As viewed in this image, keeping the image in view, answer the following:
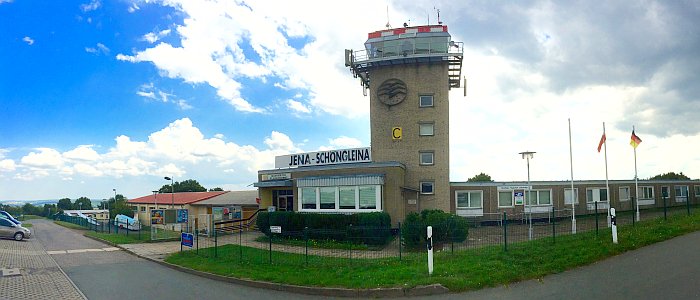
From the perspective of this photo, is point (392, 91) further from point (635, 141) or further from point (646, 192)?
point (646, 192)

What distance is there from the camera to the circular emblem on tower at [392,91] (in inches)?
1235

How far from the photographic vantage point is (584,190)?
34.2 meters

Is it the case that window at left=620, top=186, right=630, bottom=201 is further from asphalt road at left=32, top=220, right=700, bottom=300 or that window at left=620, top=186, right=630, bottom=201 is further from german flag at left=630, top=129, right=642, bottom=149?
asphalt road at left=32, top=220, right=700, bottom=300

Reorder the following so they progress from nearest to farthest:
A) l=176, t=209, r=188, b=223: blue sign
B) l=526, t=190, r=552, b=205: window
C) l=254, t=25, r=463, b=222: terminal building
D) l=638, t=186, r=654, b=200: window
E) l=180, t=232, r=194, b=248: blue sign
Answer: l=180, t=232, r=194, b=248: blue sign, l=254, t=25, r=463, b=222: terminal building, l=526, t=190, r=552, b=205: window, l=176, t=209, r=188, b=223: blue sign, l=638, t=186, r=654, b=200: window

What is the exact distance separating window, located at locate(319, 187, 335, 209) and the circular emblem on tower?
8288mm

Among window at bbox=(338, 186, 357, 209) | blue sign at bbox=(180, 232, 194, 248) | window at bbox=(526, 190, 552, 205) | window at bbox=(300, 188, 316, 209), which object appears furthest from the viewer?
window at bbox=(526, 190, 552, 205)

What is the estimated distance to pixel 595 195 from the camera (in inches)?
1369

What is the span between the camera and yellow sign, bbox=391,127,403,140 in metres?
31.2

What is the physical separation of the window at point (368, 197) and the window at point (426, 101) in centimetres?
838

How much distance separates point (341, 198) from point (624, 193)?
24.9 meters

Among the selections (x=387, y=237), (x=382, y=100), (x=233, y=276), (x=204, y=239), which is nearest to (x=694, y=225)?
(x=387, y=237)

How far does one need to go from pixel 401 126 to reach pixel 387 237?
34.5 ft

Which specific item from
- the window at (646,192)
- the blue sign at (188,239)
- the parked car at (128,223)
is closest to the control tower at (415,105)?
the blue sign at (188,239)

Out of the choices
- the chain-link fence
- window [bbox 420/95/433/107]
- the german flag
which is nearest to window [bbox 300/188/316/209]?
the chain-link fence
